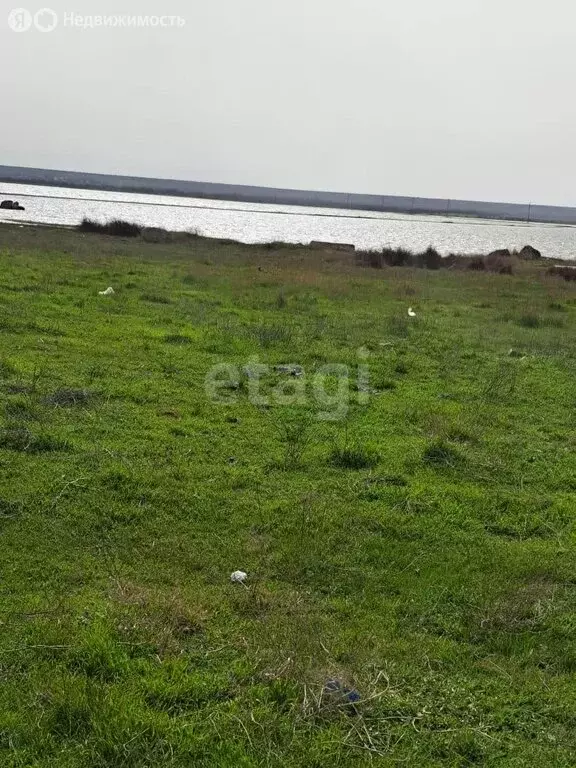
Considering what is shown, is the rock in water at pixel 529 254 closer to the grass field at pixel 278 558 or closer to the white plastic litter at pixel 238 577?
the grass field at pixel 278 558

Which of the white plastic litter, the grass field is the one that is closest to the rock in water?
the grass field

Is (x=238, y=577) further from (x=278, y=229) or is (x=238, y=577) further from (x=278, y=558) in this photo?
(x=278, y=229)

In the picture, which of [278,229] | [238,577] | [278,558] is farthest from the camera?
[278,229]

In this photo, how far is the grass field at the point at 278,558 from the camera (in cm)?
332

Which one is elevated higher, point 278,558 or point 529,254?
point 529,254

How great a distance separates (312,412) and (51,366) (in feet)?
Answer: 12.7

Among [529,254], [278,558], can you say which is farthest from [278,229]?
[278,558]

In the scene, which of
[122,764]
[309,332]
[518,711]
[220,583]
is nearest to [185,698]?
[122,764]

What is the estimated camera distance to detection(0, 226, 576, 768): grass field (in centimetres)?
332

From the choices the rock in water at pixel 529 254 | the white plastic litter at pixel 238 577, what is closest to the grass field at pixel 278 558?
the white plastic litter at pixel 238 577

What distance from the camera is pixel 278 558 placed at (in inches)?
197

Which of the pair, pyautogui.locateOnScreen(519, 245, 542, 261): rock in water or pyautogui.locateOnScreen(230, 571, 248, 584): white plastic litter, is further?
pyautogui.locateOnScreen(519, 245, 542, 261): rock in water

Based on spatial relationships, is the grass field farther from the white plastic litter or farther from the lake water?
the lake water

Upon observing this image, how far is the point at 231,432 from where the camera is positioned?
7.67 metres
